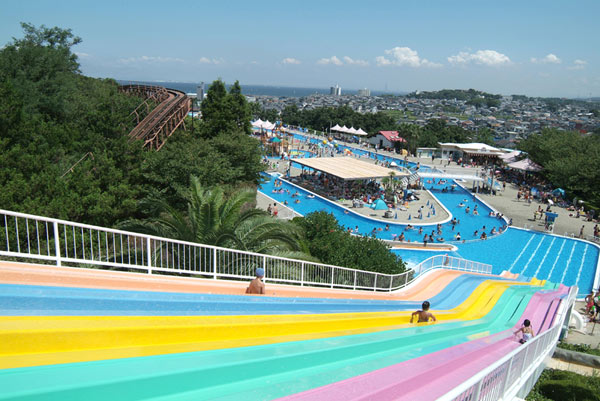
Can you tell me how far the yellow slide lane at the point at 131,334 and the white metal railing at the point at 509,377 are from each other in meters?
2.11

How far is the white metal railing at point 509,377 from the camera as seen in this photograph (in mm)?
3275

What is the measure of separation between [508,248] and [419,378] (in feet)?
83.0

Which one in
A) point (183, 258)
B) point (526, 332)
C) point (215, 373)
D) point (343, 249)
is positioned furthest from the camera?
point (343, 249)

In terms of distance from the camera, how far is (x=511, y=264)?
24250mm

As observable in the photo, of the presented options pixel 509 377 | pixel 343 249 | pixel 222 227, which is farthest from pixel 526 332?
pixel 343 249

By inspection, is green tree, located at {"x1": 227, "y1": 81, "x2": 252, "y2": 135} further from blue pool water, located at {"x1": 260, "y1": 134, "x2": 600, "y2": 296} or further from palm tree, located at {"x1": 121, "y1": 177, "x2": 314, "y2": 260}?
palm tree, located at {"x1": 121, "y1": 177, "x2": 314, "y2": 260}

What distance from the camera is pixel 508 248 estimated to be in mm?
26438

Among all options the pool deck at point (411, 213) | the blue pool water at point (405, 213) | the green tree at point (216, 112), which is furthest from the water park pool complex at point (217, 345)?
the green tree at point (216, 112)

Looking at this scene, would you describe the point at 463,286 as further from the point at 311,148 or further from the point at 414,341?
the point at 311,148

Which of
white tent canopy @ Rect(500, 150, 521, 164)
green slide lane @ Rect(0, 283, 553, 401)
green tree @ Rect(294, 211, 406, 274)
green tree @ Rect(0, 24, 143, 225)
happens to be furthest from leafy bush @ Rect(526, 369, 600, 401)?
white tent canopy @ Rect(500, 150, 521, 164)

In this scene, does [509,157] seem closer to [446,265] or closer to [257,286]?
[446,265]

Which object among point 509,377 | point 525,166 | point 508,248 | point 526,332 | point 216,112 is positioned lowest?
point 508,248

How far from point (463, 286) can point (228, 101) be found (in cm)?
2418

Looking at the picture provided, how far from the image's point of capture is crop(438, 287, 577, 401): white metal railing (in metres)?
3.28
